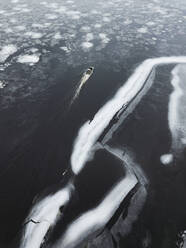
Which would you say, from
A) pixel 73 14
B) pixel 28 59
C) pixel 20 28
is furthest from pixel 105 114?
pixel 73 14

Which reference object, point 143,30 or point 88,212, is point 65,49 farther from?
point 88,212

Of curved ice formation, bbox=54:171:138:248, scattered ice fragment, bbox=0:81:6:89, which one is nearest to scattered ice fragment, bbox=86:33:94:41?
scattered ice fragment, bbox=0:81:6:89

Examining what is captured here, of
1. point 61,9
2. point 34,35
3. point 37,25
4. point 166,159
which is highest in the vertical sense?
point 61,9

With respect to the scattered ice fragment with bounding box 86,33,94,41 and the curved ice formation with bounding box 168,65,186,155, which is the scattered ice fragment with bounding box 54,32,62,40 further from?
the curved ice formation with bounding box 168,65,186,155

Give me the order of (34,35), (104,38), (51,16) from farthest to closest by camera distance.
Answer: (51,16), (104,38), (34,35)

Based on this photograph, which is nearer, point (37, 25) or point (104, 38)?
point (104, 38)

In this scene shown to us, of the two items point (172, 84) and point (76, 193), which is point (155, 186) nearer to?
point (76, 193)

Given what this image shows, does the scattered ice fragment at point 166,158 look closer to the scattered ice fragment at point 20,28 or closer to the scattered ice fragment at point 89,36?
the scattered ice fragment at point 89,36

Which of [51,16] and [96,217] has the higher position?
[51,16]
